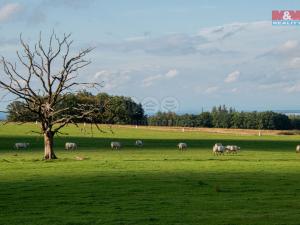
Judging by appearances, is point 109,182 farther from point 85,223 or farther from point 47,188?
point 85,223

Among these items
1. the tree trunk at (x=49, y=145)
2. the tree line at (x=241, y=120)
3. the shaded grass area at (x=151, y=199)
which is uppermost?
the tree line at (x=241, y=120)

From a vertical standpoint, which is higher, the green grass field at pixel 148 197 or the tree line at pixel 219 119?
the tree line at pixel 219 119

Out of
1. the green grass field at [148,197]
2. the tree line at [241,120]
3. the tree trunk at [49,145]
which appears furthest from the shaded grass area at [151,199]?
the tree line at [241,120]

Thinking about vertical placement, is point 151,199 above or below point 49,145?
below

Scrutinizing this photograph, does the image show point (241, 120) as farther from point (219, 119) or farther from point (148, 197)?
point (148, 197)

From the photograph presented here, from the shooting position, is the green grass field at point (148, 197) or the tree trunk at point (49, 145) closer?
the green grass field at point (148, 197)

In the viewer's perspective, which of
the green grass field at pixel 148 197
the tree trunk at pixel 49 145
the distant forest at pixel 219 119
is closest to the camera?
the green grass field at pixel 148 197

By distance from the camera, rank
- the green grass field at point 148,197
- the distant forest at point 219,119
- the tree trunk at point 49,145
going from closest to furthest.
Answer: the green grass field at point 148,197 < the tree trunk at point 49,145 < the distant forest at point 219,119

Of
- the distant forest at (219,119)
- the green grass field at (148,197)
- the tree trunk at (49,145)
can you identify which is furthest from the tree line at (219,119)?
the green grass field at (148,197)

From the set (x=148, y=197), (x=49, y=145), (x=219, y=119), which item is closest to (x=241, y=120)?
(x=219, y=119)

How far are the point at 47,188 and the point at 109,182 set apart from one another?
3.10 metres

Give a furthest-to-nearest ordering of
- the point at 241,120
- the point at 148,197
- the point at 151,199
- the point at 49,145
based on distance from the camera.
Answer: the point at 241,120, the point at 49,145, the point at 148,197, the point at 151,199

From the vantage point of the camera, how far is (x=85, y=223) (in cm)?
1437

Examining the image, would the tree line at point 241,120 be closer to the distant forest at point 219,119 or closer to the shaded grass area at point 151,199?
the distant forest at point 219,119
